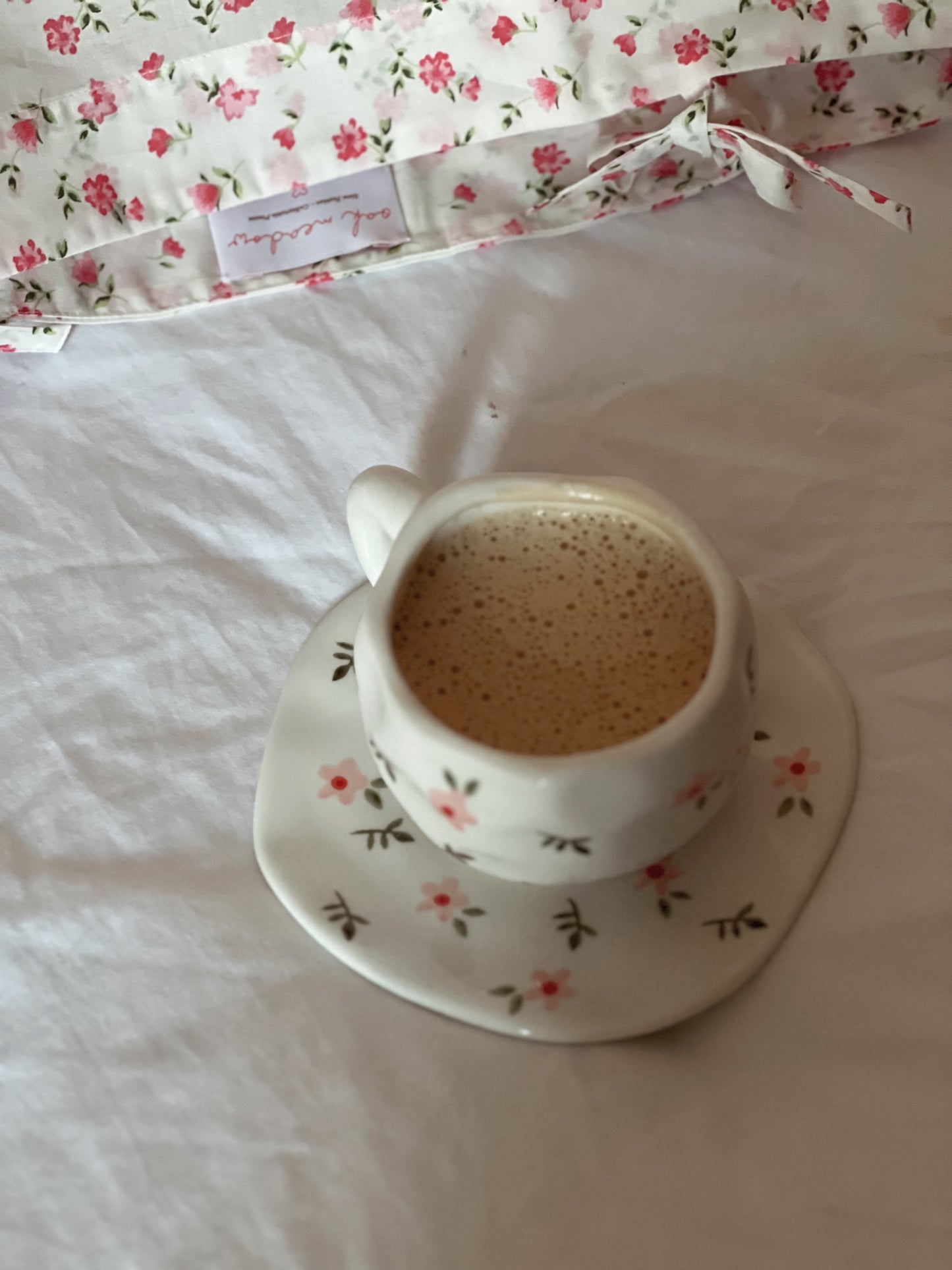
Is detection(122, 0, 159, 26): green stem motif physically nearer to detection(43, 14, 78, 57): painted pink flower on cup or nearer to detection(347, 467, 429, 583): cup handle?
detection(43, 14, 78, 57): painted pink flower on cup

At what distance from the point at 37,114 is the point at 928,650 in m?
0.58

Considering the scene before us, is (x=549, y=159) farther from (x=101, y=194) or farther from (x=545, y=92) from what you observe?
(x=101, y=194)

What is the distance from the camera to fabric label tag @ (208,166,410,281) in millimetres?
701

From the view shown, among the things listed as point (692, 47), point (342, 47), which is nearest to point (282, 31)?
point (342, 47)

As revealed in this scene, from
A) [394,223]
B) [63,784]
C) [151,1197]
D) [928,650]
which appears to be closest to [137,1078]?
[151,1197]

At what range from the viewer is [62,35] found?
628 millimetres

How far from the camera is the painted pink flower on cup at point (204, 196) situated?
26.5 inches

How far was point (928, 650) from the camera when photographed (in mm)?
543

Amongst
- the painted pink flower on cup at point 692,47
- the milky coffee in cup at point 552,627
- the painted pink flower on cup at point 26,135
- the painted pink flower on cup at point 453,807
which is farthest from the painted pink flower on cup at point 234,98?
the painted pink flower on cup at point 453,807

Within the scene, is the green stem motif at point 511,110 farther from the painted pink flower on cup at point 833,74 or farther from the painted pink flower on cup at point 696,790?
the painted pink flower on cup at point 696,790

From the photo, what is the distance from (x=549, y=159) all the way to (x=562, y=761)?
18.9 inches

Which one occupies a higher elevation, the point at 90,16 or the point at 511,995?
the point at 90,16

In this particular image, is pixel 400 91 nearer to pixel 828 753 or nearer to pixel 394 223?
pixel 394 223

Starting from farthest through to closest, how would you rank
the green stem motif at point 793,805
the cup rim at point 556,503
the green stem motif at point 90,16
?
the green stem motif at point 90,16 < the green stem motif at point 793,805 < the cup rim at point 556,503
